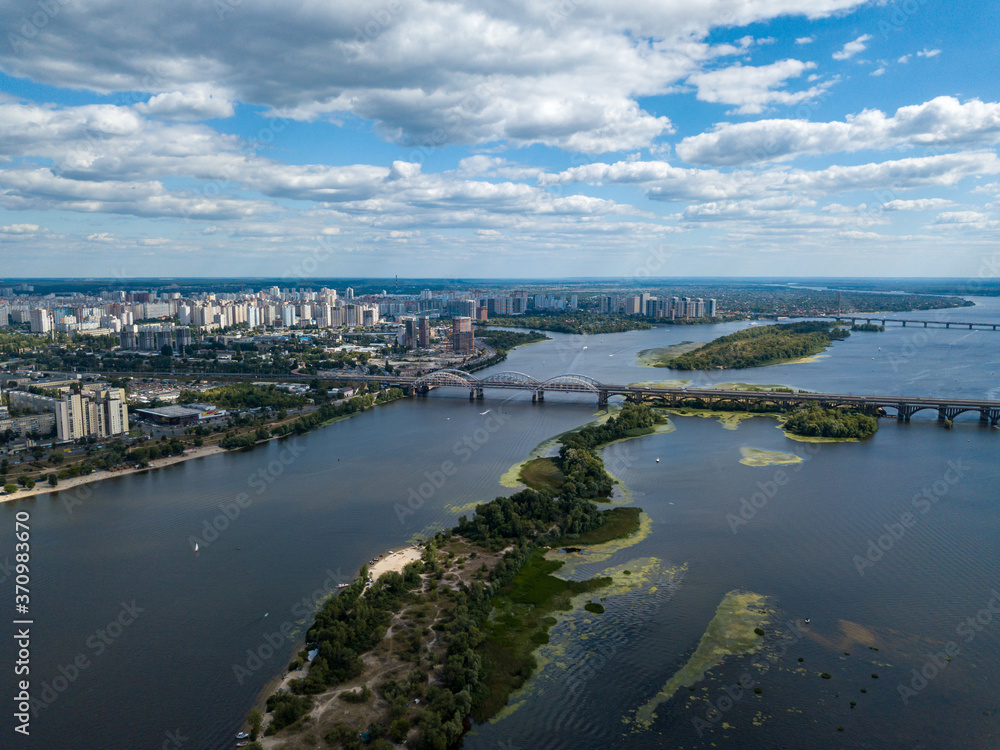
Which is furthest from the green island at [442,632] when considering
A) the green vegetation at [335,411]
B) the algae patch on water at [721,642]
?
the green vegetation at [335,411]

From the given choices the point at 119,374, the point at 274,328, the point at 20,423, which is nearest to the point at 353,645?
the point at 20,423

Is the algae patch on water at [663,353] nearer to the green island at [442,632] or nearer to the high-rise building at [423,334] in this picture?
the high-rise building at [423,334]

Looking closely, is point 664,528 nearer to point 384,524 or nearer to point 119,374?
point 384,524

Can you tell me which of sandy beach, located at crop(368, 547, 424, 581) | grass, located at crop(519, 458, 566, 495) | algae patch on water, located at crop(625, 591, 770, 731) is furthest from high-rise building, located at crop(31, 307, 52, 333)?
algae patch on water, located at crop(625, 591, 770, 731)

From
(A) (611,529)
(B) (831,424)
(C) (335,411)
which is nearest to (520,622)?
(A) (611,529)

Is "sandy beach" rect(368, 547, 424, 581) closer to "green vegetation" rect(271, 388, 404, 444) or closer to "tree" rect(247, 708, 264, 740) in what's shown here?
"tree" rect(247, 708, 264, 740)

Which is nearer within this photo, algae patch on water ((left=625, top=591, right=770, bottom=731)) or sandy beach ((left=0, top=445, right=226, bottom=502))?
algae patch on water ((left=625, top=591, right=770, bottom=731))

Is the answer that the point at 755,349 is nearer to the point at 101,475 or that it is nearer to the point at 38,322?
the point at 101,475

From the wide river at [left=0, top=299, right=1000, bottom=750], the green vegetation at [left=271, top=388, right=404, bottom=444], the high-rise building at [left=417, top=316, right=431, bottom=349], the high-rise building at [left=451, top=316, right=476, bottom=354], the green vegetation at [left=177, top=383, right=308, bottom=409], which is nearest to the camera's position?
the wide river at [left=0, top=299, right=1000, bottom=750]

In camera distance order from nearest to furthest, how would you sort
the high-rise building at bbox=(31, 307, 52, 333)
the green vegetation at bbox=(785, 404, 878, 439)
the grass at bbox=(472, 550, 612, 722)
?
1. the grass at bbox=(472, 550, 612, 722)
2. the green vegetation at bbox=(785, 404, 878, 439)
3. the high-rise building at bbox=(31, 307, 52, 333)
